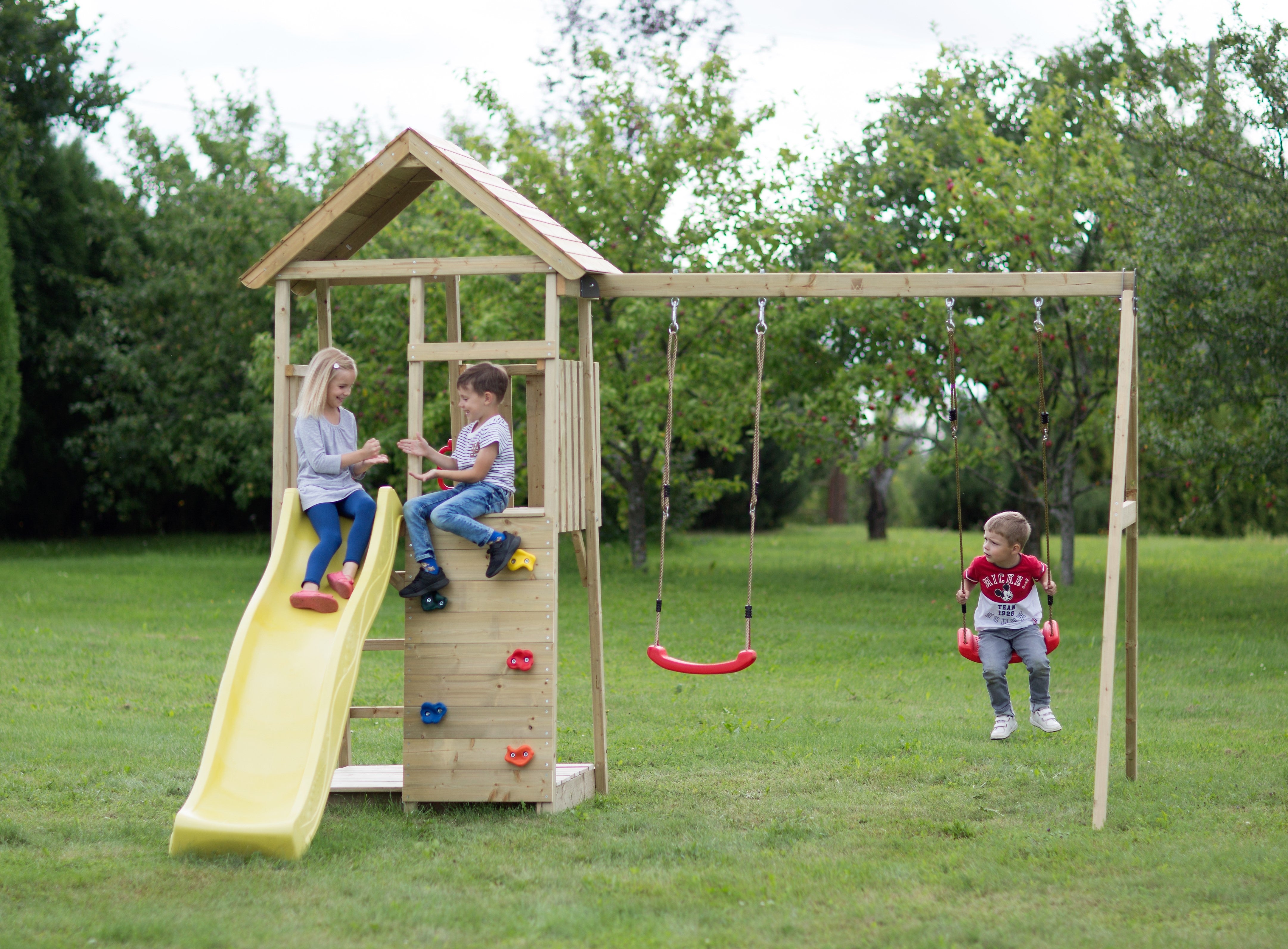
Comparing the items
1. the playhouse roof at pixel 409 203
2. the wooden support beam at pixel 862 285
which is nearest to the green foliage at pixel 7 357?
the playhouse roof at pixel 409 203

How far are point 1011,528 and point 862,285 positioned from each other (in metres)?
1.78

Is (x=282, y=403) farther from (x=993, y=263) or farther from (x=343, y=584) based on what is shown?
(x=993, y=263)

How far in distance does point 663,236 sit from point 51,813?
465 inches

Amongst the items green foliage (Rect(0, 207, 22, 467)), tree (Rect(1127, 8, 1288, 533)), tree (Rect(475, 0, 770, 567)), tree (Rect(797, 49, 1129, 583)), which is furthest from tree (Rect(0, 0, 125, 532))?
tree (Rect(1127, 8, 1288, 533))

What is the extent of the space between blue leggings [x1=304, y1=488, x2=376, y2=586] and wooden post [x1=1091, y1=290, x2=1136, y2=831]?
3.77 meters

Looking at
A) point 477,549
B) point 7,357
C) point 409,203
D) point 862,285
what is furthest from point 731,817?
point 7,357

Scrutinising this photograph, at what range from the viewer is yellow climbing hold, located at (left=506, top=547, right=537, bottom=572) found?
21.0ft

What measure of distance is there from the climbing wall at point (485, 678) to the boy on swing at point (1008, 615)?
2.56 meters

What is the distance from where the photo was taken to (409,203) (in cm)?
711

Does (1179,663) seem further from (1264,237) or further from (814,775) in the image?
(814,775)

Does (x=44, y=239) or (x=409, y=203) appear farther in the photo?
(x=44, y=239)

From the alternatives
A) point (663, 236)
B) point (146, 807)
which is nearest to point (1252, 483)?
point (663, 236)

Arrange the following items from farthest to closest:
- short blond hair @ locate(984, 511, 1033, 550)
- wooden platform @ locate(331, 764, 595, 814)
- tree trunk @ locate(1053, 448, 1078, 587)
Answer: tree trunk @ locate(1053, 448, 1078, 587)
short blond hair @ locate(984, 511, 1033, 550)
wooden platform @ locate(331, 764, 595, 814)

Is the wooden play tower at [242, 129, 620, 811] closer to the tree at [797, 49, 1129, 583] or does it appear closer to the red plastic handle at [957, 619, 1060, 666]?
the red plastic handle at [957, 619, 1060, 666]
